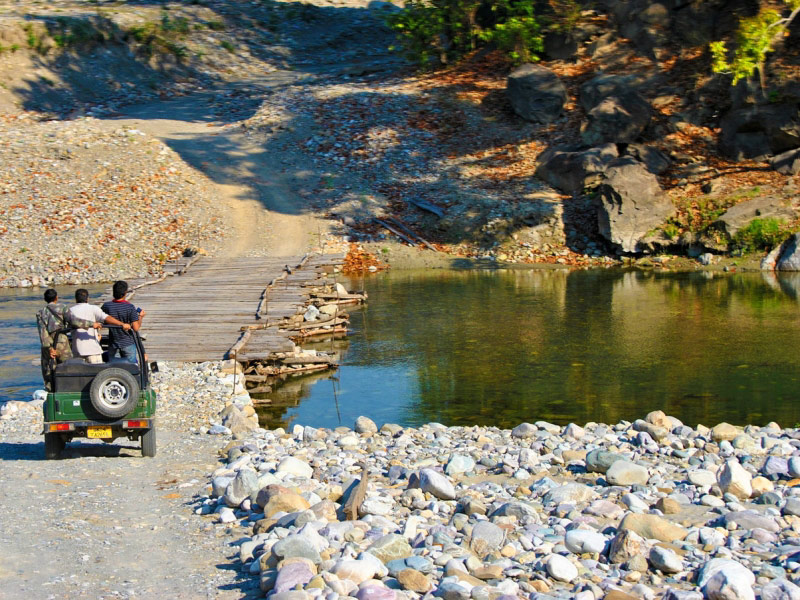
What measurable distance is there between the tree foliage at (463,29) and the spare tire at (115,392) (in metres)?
28.2

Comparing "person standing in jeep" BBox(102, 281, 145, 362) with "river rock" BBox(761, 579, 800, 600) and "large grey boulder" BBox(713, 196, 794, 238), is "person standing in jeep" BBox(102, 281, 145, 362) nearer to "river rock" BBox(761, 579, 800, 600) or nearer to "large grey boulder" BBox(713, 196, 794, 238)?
"river rock" BBox(761, 579, 800, 600)

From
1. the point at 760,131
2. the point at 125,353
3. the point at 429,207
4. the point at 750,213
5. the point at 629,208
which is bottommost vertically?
the point at 125,353

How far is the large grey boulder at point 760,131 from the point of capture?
28.6 meters

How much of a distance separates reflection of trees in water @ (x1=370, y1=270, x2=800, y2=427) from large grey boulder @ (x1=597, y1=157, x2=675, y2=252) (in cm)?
224

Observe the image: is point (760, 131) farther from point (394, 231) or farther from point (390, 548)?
point (390, 548)

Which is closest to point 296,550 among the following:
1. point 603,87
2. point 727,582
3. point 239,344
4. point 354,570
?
point 354,570

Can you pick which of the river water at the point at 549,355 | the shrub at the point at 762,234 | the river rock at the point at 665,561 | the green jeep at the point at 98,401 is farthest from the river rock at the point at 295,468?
the shrub at the point at 762,234

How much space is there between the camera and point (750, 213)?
85.1 ft

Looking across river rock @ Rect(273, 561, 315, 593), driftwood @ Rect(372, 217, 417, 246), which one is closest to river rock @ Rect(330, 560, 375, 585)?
river rock @ Rect(273, 561, 315, 593)

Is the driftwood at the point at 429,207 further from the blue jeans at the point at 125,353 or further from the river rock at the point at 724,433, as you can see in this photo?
the blue jeans at the point at 125,353

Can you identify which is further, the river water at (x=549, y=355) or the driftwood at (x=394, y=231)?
the driftwood at (x=394, y=231)

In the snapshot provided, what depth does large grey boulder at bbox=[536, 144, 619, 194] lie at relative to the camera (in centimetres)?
2873

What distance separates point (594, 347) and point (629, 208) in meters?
10.7

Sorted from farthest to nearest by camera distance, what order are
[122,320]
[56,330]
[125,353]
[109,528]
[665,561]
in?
1. [122,320]
2. [125,353]
3. [56,330]
4. [109,528]
5. [665,561]
